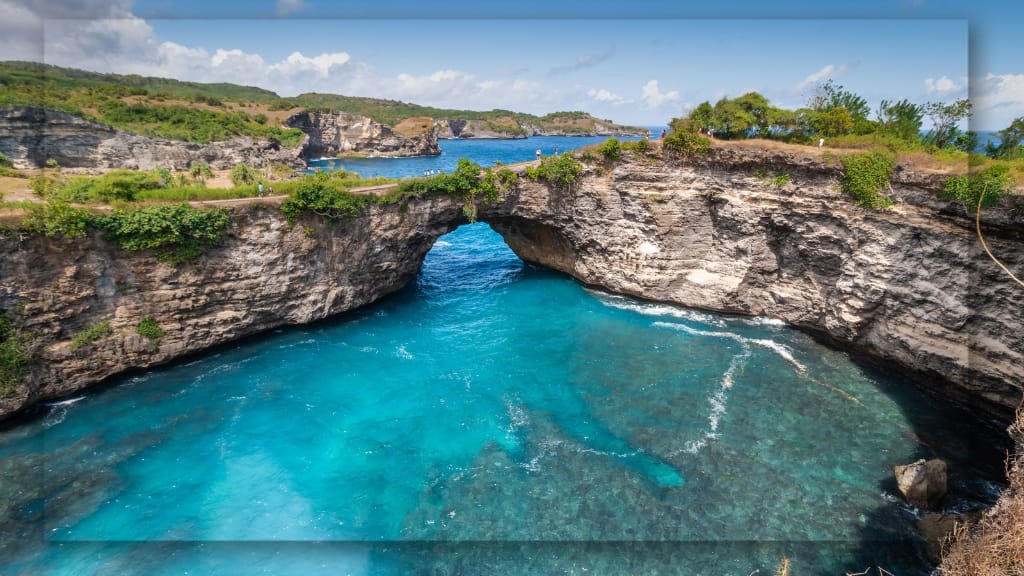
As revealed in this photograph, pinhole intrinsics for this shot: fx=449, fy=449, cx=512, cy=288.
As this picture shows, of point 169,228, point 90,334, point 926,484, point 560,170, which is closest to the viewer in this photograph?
point 926,484

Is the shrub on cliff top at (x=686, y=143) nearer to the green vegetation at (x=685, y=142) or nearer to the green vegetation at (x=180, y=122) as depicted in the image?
the green vegetation at (x=685, y=142)

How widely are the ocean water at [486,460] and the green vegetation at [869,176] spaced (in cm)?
901

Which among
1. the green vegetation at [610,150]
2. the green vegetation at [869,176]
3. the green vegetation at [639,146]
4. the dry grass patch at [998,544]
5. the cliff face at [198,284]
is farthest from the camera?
the green vegetation at [610,150]

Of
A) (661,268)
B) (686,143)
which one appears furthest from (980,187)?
(661,268)

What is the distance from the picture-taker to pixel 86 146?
67125 millimetres

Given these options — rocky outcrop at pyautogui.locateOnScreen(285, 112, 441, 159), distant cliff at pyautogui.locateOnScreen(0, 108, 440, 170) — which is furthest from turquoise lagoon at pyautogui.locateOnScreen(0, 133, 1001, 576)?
rocky outcrop at pyautogui.locateOnScreen(285, 112, 441, 159)

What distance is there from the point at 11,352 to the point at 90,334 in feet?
8.97

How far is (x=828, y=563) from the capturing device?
1509 cm

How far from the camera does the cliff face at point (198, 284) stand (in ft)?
69.3

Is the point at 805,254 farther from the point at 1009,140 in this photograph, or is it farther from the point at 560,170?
the point at 560,170

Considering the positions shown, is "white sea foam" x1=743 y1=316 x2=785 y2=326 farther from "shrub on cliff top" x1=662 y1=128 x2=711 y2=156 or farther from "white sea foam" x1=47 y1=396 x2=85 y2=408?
"white sea foam" x1=47 y1=396 x2=85 y2=408

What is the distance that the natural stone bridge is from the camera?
68.2ft

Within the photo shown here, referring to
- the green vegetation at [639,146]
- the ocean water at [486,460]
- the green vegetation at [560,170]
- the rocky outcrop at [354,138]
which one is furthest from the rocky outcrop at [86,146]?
the green vegetation at [639,146]

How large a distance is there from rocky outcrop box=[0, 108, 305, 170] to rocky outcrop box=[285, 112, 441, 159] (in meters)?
37.5
